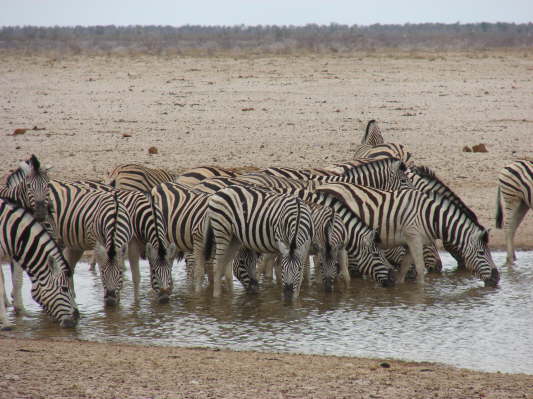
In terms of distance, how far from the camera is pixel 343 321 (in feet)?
28.5

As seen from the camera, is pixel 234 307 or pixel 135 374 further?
pixel 234 307

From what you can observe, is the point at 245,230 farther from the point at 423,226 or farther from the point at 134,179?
the point at 134,179

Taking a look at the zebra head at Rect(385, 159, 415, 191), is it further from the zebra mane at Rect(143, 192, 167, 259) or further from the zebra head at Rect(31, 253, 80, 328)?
the zebra head at Rect(31, 253, 80, 328)

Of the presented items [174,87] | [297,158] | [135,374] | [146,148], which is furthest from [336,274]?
[174,87]

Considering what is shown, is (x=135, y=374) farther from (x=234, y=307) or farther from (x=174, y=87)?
(x=174, y=87)

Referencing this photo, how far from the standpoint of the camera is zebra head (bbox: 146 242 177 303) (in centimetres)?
929

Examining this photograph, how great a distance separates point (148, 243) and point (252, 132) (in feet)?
28.9

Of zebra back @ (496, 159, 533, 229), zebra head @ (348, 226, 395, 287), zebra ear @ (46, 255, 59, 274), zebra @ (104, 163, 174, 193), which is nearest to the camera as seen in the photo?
zebra ear @ (46, 255, 59, 274)

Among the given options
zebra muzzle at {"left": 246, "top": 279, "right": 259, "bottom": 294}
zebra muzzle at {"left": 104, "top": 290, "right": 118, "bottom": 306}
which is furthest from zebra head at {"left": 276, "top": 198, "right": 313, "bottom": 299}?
zebra muzzle at {"left": 104, "top": 290, "right": 118, "bottom": 306}

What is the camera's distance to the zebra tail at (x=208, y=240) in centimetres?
978

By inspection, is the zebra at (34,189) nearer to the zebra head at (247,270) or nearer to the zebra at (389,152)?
the zebra head at (247,270)

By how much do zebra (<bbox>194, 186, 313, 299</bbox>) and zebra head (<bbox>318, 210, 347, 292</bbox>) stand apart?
11.6 inches

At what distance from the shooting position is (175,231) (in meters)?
10.0

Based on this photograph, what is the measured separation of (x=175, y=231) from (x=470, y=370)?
4.01 m
